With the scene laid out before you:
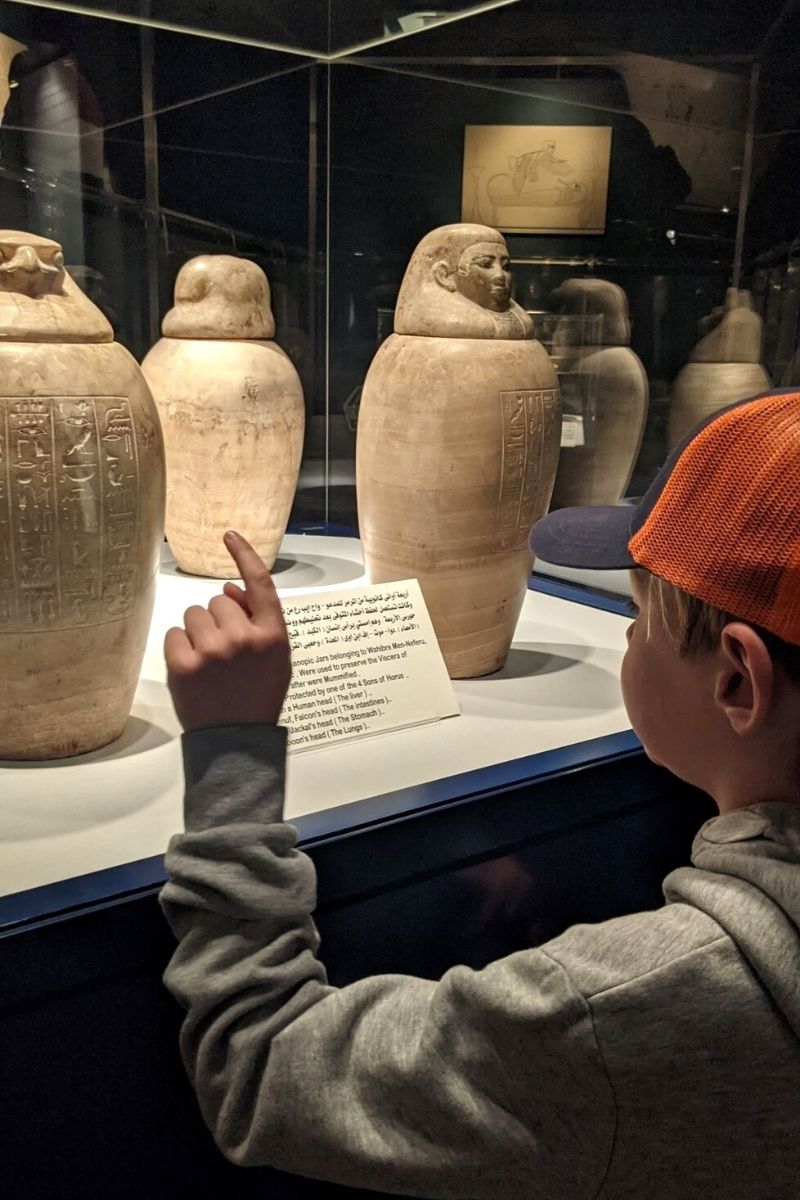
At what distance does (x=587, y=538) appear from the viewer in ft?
3.96

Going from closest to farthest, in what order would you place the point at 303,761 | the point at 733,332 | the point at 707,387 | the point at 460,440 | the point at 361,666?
the point at 303,761 → the point at 361,666 → the point at 460,440 → the point at 733,332 → the point at 707,387

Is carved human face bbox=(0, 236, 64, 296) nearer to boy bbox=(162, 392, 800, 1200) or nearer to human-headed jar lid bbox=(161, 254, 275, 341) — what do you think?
boy bbox=(162, 392, 800, 1200)

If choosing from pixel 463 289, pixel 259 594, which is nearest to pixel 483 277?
pixel 463 289

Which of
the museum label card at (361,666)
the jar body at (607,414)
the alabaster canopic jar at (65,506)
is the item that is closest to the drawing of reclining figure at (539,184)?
the jar body at (607,414)

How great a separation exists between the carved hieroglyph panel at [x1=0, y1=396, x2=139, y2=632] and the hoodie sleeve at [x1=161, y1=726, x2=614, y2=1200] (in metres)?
0.87

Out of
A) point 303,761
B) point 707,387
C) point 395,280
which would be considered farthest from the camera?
point 395,280

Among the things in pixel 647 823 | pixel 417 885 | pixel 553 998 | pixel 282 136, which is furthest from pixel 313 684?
pixel 282 136

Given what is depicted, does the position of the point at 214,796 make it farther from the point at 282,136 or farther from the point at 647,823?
the point at 282,136

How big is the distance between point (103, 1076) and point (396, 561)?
1.32 meters

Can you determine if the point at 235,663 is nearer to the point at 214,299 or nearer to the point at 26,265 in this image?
the point at 26,265

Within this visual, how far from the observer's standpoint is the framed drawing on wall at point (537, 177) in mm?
3223

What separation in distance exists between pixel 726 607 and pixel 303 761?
112 cm

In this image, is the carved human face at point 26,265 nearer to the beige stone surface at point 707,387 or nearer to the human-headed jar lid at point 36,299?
the human-headed jar lid at point 36,299

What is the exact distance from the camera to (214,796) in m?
Answer: 1.00
